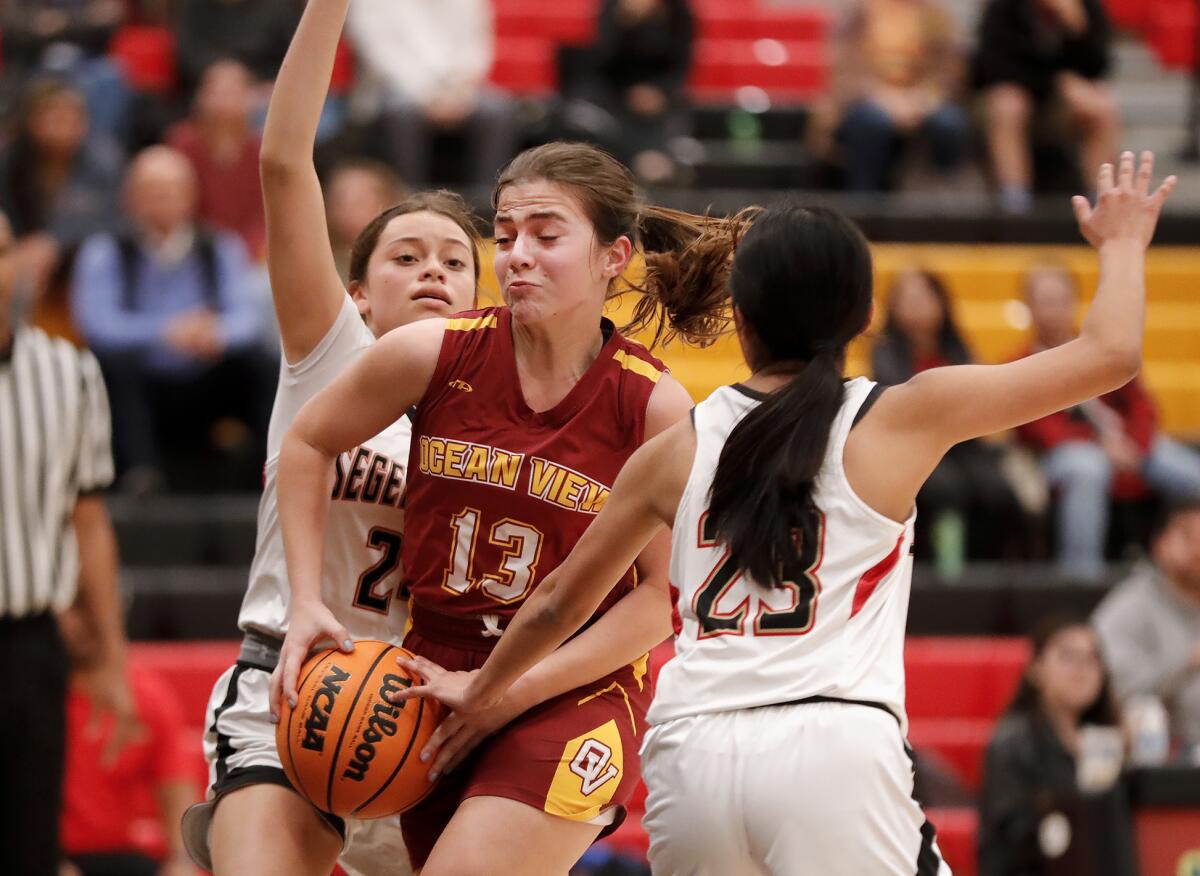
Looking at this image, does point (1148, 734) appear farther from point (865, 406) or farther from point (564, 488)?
point (865, 406)

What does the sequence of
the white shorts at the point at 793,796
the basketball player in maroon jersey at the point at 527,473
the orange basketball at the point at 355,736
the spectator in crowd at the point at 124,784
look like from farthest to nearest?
the spectator in crowd at the point at 124,784 < the basketball player in maroon jersey at the point at 527,473 < the orange basketball at the point at 355,736 < the white shorts at the point at 793,796

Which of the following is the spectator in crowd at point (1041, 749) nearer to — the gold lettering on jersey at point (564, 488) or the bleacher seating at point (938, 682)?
the bleacher seating at point (938, 682)

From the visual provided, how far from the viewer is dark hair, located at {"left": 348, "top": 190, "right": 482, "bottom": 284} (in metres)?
4.18

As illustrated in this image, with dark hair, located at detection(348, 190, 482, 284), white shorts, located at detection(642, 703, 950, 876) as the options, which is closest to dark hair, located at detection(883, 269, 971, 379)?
dark hair, located at detection(348, 190, 482, 284)

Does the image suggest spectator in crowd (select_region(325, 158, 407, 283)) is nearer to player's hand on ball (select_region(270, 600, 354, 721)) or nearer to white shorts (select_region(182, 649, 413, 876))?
white shorts (select_region(182, 649, 413, 876))

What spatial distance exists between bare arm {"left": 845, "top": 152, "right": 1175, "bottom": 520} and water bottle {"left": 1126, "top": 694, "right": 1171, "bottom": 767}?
11.8ft

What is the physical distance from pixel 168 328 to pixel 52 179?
1.48 meters

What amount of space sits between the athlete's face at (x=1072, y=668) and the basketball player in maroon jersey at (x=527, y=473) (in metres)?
3.59

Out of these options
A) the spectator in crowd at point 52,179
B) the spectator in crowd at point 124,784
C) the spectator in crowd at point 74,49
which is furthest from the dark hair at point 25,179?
the spectator in crowd at point 124,784

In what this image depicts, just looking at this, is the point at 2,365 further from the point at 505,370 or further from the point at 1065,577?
the point at 1065,577

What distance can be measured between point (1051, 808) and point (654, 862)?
3463mm

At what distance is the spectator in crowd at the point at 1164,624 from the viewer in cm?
755

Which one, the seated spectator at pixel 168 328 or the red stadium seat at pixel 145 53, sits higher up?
the red stadium seat at pixel 145 53

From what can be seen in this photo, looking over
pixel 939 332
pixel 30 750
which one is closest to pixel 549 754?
pixel 30 750
